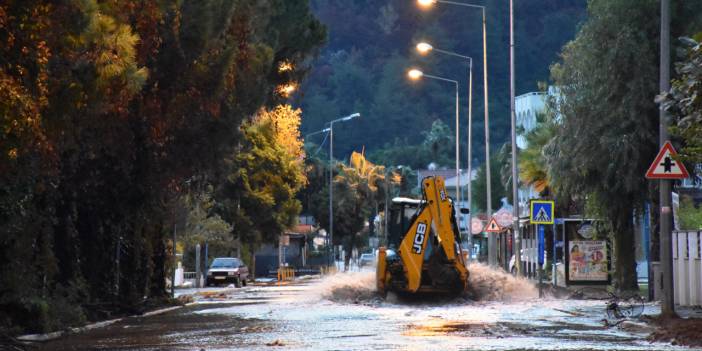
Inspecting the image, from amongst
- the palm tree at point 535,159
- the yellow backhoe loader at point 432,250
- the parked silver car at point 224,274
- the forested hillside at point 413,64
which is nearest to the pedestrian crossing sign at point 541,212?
the yellow backhoe loader at point 432,250

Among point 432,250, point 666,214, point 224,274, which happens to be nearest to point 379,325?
point 666,214

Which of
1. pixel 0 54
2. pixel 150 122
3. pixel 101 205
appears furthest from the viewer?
pixel 101 205

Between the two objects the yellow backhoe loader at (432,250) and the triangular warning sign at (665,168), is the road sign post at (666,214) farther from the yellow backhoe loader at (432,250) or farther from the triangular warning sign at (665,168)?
the yellow backhoe loader at (432,250)

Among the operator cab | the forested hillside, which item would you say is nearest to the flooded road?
the operator cab

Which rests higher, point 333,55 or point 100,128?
point 333,55

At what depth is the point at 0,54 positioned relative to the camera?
19.9m

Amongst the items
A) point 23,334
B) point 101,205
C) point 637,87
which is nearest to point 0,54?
point 23,334

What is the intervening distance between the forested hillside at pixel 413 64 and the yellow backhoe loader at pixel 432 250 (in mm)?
122822

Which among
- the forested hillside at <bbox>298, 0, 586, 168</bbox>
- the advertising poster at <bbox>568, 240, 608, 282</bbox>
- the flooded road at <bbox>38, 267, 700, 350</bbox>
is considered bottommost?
the flooded road at <bbox>38, 267, 700, 350</bbox>

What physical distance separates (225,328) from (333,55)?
523 feet

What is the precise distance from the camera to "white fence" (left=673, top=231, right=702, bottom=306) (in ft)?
95.2

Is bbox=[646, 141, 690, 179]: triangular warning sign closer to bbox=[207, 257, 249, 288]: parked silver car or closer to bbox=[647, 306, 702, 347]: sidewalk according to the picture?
bbox=[647, 306, 702, 347]: sidewalk

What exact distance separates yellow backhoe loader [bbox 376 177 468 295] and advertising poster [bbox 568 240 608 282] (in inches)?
282

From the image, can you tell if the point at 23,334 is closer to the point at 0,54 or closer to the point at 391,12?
the point at 0,54
